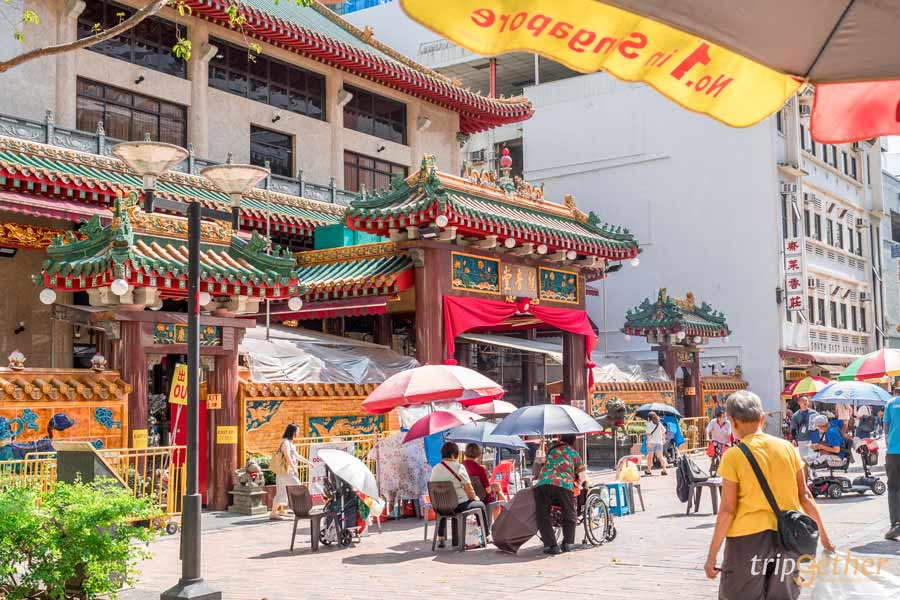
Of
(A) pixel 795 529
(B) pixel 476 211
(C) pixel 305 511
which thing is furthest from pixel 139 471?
(A) pixel 795 529

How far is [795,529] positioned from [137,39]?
2184cm

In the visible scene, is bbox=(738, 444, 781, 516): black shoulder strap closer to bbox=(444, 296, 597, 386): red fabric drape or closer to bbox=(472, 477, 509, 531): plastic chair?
bbox=(472, 477, 509, 531): plastic chair

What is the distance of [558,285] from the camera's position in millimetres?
23453

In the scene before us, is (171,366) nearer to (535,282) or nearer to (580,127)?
(535,282)

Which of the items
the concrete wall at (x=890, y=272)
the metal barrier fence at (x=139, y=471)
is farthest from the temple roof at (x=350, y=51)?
the concrete wall at (x=890, y=272)

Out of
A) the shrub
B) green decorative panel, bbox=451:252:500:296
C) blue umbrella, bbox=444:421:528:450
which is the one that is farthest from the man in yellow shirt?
green decorative panel, bbox=451:252:500:296

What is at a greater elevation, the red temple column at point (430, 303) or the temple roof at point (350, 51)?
the temple roof at point (350, 51)

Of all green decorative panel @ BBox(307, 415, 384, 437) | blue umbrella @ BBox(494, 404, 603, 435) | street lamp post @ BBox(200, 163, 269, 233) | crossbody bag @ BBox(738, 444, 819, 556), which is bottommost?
crossbody bag @ BBox(738, 444, 819, 556)

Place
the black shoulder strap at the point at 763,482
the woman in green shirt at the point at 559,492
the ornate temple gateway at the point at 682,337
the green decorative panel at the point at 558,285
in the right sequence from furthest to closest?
the ornate temple gateway at the point at 682,337 < the green decorative panel at the point at 558,285 < the woman in green shirt at the point at 559,492 < the black shoulder strap at the point at 763,482

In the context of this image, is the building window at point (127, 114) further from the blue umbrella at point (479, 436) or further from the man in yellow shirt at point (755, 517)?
the man in yellow shirt at point (755, 517)

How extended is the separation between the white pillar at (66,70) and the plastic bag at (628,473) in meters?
14.5

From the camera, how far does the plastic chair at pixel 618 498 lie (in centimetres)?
1541

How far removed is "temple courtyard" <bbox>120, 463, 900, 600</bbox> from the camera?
31.9 feet

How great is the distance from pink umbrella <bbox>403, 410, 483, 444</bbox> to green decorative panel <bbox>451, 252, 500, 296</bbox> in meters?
5.79
